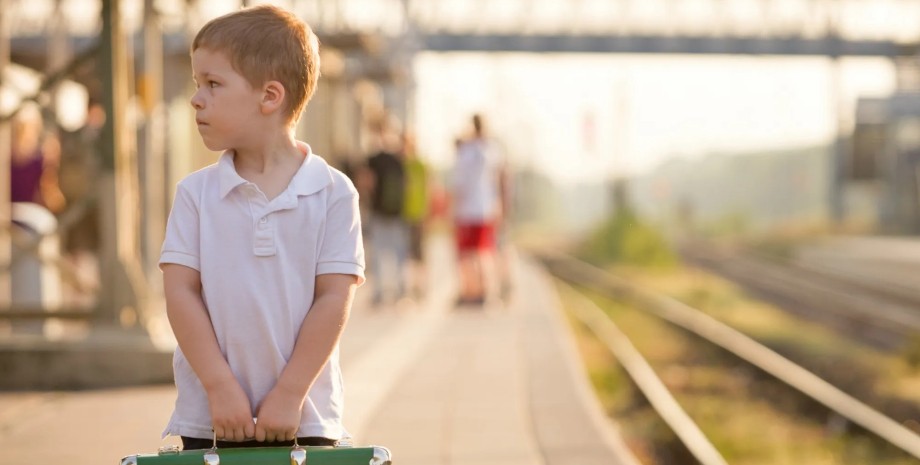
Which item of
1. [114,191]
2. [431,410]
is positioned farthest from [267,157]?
[114,191]

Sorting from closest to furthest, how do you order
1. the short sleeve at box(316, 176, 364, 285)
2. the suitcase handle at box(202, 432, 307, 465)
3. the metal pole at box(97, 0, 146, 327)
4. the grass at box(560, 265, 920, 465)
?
the suitcase handle at box(202, 432, 307, 465) < the short sleeve at box(316, 176, 364, 285) < the metal pole at box(97, 0, 146, 327) < the grass at box(560, 265, 920, 465)

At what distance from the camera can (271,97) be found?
3.03 metres

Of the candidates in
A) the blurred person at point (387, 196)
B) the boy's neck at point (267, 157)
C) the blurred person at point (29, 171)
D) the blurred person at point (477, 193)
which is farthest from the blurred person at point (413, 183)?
the boy's neck at point (267, 157)

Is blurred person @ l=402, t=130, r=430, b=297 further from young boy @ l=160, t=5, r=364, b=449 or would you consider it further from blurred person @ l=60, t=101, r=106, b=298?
young boy @ l=160, t=5, r=364, b=449

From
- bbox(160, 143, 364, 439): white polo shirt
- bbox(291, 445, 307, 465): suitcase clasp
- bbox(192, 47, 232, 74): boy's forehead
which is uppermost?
bbox(192, 47, 232, 74): boy's forehead

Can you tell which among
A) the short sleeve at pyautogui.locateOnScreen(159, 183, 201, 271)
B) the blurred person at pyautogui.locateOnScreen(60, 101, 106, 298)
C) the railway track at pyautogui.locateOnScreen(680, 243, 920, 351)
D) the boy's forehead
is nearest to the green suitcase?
the short sleeve at pyautogui.locateOnScreen(159, 183, 201, 271)

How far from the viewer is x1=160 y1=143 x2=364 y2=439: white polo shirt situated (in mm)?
3020

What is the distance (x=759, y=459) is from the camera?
9.77 meters

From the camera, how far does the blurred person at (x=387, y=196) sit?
14930 millimetres

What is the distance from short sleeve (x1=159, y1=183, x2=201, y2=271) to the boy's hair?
254mm

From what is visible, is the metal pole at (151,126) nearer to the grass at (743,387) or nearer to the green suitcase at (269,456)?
the grass at (743,387)

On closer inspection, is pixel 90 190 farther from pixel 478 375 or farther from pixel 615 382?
pixel 615 382

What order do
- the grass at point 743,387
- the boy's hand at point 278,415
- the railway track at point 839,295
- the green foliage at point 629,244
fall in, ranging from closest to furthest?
1. the boy's hand at point 278,415
2. the grass at point 743,387
3. the railway track at point 839,295
4. the green foliage at point 629,244

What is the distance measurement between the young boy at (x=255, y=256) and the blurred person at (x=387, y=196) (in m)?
11.8
